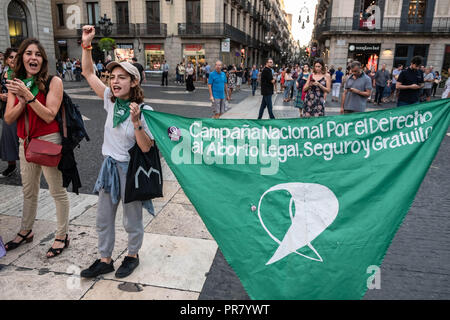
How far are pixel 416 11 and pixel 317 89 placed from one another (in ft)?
93.9

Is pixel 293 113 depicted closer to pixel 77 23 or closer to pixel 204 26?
pixel 204 26

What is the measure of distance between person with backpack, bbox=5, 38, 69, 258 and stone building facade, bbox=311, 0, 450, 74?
102 feet

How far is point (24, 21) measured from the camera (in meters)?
25.5

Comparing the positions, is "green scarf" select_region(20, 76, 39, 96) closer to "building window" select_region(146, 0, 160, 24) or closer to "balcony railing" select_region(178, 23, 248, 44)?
"balcony railing" select_region(178, 23, 248, 44)

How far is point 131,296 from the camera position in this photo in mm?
2691

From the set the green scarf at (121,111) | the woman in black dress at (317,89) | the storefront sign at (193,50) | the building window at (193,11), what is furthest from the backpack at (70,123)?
the building window at (193,11)

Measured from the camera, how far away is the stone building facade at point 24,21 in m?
23.2

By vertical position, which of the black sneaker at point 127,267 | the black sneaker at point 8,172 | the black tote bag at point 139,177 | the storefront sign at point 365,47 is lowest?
the black sneaker at point 127,267

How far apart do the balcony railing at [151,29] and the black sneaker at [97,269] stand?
1315 inches

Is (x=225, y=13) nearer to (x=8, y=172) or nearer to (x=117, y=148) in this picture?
(x=8, y=172)

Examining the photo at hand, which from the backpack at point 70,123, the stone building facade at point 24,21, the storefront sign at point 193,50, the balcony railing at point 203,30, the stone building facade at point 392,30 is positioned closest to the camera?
the backpack at point 70,123

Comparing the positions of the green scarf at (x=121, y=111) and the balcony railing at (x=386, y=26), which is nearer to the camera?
the green scarf at (x=121, y=111)

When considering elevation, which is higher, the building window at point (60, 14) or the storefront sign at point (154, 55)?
the building window at point (60, 14)

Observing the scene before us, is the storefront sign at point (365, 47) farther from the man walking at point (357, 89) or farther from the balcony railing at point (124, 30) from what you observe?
the man walking at point (357, 89)
